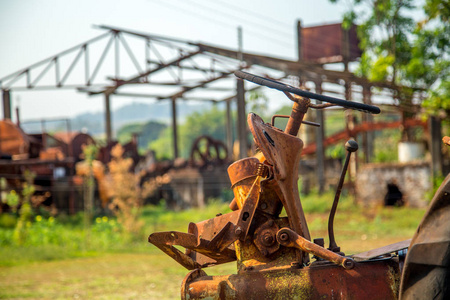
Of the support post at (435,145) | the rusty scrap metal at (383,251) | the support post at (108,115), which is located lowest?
the rusty scrap metal at (383,251)

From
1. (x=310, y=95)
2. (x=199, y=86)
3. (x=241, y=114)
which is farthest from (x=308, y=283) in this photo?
(x=199, y=86)

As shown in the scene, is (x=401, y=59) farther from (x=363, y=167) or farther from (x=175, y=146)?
(x=175, y=146)

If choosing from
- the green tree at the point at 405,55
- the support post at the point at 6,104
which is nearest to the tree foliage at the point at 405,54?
the green tree at the point at 405,55

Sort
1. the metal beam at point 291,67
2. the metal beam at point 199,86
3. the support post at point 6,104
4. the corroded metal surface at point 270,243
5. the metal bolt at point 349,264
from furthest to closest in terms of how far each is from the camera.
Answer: the support post at point 6,104 → the metal beam at point 199,86 → the metal beam at point 291,67 → the corroded metal surface at point 270,243 → the metal bolt at point 349,264

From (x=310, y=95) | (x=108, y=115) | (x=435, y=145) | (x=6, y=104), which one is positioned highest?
(x=6, y=104)

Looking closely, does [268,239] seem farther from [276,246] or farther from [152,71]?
[152,71]

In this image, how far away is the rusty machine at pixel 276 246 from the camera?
3.03m

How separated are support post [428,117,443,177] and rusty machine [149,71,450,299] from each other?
11888 mm

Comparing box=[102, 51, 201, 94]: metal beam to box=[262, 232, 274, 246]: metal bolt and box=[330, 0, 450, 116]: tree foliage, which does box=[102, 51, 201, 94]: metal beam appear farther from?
box=[262, 232, 274, 246]: metal bolt

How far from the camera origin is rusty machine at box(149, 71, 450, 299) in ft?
9.93

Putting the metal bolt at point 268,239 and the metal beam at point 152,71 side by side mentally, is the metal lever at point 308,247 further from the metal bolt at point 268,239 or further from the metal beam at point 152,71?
the metal beam at point 152,71

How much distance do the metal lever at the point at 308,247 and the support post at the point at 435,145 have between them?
1210 centimetres

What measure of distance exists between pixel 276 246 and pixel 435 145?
40.7 ft

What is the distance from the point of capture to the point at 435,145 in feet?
48.1
